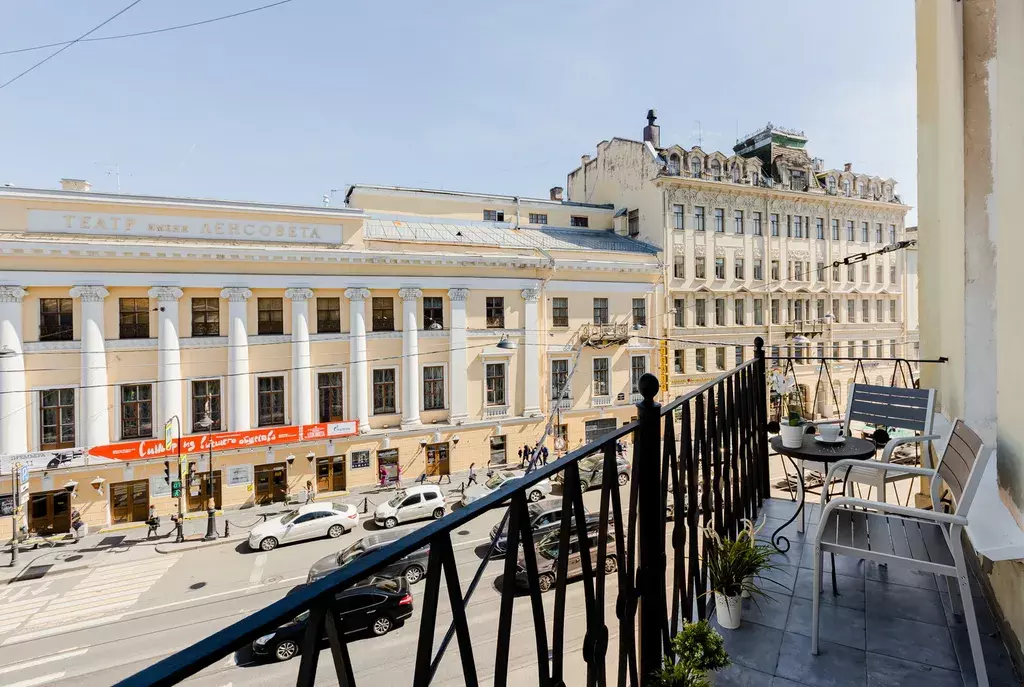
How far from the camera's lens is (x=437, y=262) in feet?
58.5

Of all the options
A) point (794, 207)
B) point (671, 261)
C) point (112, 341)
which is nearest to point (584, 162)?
point (671, 261)

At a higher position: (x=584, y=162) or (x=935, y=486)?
(x=584, y=162)

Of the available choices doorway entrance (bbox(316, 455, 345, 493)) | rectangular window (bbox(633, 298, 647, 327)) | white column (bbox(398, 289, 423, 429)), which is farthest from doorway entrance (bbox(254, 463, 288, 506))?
rectangular window (bbox(633, 298, 647, 327))

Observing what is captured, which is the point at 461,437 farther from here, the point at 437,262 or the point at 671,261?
the point at 671,261

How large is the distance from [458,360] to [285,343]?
233 inches

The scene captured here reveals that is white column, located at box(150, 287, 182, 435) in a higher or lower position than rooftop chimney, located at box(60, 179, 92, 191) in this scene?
lower

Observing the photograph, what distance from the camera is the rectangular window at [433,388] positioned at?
59.7 ft

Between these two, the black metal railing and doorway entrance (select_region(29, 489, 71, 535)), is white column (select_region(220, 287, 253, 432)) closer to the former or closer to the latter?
doorway entrance (select_region(29, 489, 71, 535))

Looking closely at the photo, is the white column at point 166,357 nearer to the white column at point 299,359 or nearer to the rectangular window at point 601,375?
the white column at point 299,359

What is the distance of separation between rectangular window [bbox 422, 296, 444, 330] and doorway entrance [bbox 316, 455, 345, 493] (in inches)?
217

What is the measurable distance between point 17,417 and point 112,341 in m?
3.02

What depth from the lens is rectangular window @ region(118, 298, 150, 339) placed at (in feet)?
49.0

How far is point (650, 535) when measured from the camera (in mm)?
2010

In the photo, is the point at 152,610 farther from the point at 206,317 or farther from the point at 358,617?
the point at 358,617
